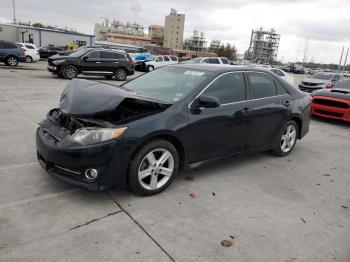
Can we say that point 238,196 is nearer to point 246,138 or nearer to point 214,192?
point 214,192

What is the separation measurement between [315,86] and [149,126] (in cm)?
1704

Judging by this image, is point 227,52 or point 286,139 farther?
point 227,52

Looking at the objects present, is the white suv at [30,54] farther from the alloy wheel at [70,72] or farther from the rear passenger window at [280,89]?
the rear passenger window at [280,89]

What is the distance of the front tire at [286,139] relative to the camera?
5.42 metres

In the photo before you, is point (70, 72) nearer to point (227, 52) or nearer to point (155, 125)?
point (155, 125)

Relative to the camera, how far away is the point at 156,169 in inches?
148

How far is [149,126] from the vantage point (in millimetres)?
3543

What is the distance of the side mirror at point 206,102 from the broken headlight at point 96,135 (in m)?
1.10

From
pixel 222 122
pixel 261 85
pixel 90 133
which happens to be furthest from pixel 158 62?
pixel 90 133

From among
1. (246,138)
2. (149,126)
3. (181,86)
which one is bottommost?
(246,138)

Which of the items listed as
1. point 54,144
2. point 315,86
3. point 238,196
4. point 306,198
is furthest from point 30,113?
point 315,86

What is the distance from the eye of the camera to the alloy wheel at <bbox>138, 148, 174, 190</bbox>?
3.67m

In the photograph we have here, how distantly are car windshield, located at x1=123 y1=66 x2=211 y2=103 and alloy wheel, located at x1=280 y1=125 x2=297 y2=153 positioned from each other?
2.06 meters

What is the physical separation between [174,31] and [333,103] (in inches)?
5046
